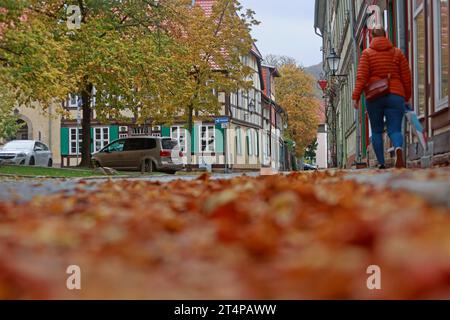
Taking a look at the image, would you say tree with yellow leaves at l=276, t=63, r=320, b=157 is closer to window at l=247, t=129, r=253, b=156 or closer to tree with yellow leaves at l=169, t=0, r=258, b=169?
window at l=247, t=129, r=253, b=156

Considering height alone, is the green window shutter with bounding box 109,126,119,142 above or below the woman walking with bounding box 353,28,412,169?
above

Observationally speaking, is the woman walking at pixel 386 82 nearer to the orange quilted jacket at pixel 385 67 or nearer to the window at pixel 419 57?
the orange quilted jacket at pixel 385 67

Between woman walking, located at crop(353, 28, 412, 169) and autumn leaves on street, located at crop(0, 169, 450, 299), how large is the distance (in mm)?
7328

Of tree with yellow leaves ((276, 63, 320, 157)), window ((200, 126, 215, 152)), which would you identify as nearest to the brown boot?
window ((200, 126, 215, 152))

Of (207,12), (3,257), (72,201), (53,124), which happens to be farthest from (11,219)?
(53,124)

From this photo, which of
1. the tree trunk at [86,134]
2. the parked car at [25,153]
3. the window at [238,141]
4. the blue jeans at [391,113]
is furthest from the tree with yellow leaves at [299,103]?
the blue jeans at [391,113]

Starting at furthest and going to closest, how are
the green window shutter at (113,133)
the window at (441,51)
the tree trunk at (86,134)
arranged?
1. the green window shutter at (113,133)
2. the tree trunk at (86,134)
3. the window at (441,51)

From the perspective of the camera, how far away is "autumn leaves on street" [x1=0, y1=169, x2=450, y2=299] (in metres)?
1.51

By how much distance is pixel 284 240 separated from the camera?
222 centimetres

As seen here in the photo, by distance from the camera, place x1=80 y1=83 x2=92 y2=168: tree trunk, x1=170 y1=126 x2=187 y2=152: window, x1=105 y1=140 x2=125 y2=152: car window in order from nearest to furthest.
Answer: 1. x1=80 y1=83 x2=92 y2=168: tree trunk
2. x1=105 y1=140 x2=125 y2=152: car window
3. x1=170 y1=126 x2=187 y2=152: window

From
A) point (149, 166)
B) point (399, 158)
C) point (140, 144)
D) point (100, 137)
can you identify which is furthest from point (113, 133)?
point (399, 158)

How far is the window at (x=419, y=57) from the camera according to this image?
40.9 feet

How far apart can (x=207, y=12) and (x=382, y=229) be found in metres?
33.6

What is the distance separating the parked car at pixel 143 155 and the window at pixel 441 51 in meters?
16.4
